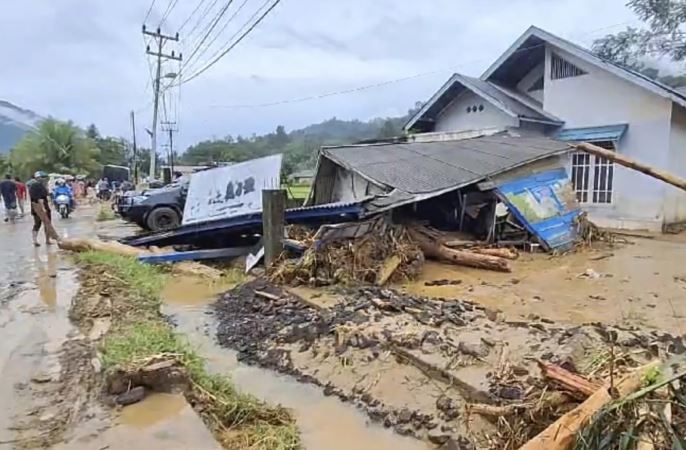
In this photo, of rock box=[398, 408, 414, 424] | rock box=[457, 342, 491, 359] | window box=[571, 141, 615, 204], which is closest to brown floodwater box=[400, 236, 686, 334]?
rock box=[457, 342, 491, 359]

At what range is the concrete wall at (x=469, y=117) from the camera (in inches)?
627

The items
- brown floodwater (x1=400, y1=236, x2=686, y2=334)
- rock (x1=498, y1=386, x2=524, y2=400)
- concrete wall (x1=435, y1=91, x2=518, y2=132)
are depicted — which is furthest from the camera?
concrete wall (x1=435, y1=91, x2=518, y2=132)

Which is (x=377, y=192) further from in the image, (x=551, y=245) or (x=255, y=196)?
(x=551, y=245)

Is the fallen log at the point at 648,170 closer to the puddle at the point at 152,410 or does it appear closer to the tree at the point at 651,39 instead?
the puddle at the point at 152,410

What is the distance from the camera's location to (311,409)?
183 inches

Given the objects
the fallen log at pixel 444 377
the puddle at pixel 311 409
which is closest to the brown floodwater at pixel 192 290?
the puddle at pixel 311 409

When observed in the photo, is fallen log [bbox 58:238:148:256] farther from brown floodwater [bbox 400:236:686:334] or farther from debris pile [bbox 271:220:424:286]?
brown floodwater [bbox 400:236:686:334]

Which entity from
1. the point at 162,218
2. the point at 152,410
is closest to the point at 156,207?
the point at 162,218

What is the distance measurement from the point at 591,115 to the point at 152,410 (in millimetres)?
13899

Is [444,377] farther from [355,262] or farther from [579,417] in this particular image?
[355,262]

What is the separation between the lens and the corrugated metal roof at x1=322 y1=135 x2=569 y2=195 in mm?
9602

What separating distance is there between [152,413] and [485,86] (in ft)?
47.1

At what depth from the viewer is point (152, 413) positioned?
3908 mm

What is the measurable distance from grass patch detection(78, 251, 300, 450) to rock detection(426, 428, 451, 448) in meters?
0.95
